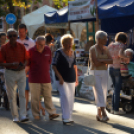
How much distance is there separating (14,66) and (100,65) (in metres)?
→ 1.67

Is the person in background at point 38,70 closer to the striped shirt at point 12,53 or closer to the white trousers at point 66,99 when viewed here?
the striped shirt at point 12,53

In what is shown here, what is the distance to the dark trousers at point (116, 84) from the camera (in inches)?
283

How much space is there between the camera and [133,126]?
6141mm

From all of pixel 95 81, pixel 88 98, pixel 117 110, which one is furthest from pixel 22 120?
pixel 88 98

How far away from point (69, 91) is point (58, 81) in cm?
30

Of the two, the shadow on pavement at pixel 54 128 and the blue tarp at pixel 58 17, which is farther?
the blue tarp at pixel 58 17

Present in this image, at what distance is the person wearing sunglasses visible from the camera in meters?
6.56

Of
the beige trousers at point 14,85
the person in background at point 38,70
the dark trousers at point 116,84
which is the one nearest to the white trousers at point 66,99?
the person in background at point 38,70

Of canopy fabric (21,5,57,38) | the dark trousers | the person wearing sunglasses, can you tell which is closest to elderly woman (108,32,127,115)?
the dark trousers

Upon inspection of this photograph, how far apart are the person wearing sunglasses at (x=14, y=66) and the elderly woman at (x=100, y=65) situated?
1.37m

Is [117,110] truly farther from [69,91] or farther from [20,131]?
[20,131]

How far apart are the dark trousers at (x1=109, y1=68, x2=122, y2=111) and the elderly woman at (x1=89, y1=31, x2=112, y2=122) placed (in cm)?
57

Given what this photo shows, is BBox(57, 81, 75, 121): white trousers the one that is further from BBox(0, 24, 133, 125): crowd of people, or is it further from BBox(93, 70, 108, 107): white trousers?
BBox(93, 70, 108, 107): white trousers

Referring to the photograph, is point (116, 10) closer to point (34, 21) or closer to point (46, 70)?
point (46, 70)
